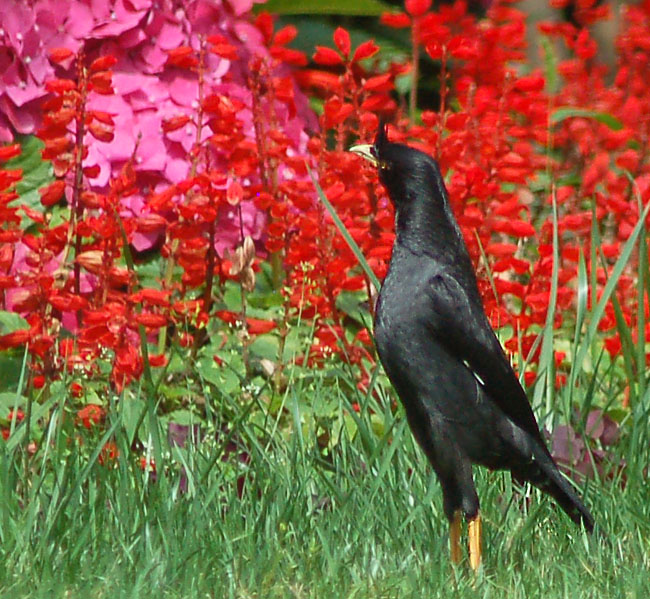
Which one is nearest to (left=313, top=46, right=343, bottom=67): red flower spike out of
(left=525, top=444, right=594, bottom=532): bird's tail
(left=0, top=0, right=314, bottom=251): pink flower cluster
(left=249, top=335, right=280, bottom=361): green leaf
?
(left=0, top=0, right=314, bottom=251): pink flower cluster

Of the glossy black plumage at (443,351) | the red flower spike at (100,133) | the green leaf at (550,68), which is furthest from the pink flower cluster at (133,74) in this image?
the green leaf at (550,68)

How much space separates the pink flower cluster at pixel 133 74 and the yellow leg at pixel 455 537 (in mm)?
1703

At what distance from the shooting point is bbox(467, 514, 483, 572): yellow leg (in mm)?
2469

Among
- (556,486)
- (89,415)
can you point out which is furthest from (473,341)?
(89,415)

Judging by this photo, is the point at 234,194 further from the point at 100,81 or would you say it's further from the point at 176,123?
the point at 100,81

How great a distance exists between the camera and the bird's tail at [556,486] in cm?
258

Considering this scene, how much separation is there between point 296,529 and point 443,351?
20.8 inches

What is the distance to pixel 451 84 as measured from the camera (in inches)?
235

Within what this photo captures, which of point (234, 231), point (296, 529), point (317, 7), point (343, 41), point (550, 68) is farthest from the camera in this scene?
point (550, 68)

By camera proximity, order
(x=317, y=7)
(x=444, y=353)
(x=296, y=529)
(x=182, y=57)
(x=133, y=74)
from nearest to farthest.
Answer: (x=444, y=353), (x=296, y=529), (x=182, y=57), (x=133, y=74), (x=317, y=7)

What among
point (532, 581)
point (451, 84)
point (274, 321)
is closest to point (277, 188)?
point (274, 321)

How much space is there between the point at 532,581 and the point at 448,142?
1408 mm

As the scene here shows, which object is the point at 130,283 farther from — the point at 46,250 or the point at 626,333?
the point at 626,333

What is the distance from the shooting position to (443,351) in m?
2.46
